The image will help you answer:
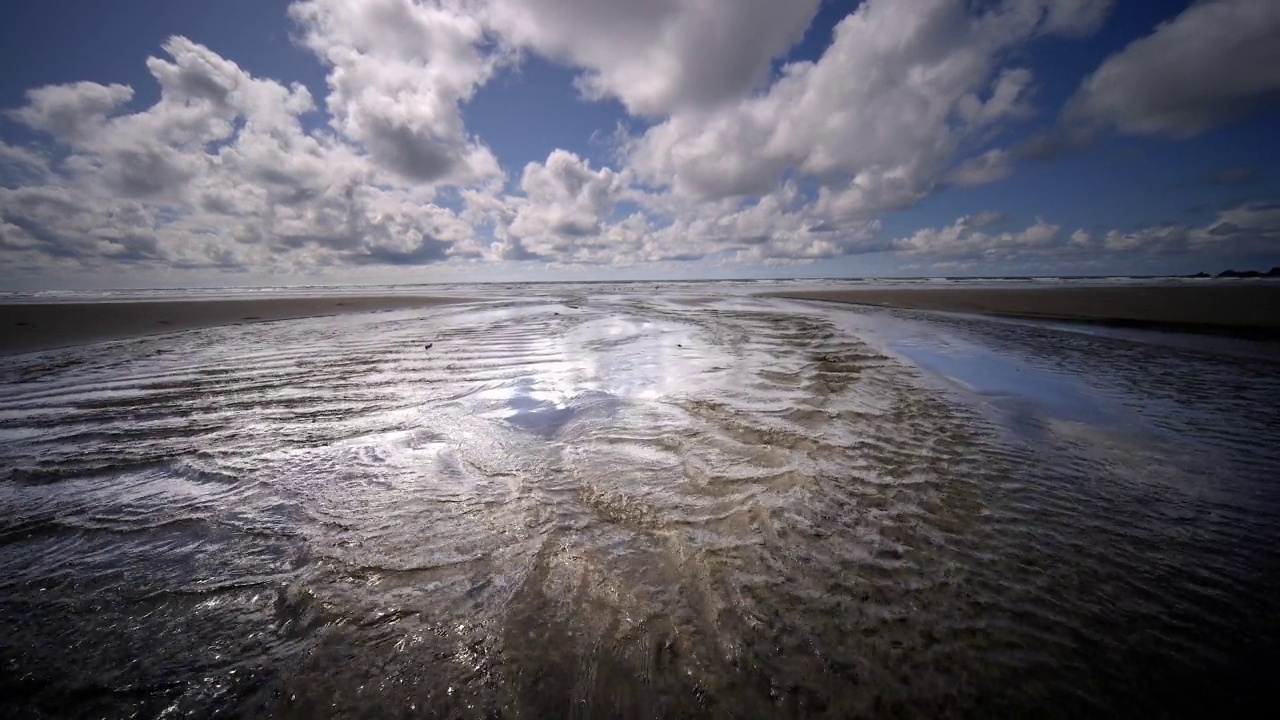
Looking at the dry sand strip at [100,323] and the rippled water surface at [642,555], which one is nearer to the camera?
the rippled water surface at [642,555]

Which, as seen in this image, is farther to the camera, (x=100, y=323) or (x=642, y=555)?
(x=100, y=323)

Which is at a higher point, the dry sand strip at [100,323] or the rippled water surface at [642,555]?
the dry sand strip at [100,323]

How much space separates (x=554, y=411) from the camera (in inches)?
209

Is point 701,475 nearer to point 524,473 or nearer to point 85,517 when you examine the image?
point 524,473

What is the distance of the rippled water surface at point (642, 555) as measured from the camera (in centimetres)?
177

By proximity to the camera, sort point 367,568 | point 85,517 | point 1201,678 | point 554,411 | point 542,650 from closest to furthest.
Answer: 1. point 1201,678
2. point 542,650
3. point 367,568
4. point 85,517
5. point 554,411

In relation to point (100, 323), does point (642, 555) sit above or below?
below

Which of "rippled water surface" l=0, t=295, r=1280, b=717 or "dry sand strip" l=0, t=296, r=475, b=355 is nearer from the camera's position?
"rippled water surface" l=0, t=295, r=1280, b=717

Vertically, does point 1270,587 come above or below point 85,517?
below

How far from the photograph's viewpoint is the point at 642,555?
2570mm

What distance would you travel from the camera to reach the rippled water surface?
69.9 inches

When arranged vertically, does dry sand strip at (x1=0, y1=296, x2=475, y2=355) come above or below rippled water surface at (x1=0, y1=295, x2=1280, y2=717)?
above

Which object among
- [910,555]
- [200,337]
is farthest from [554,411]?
[200,337]

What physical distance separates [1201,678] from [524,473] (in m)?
3.78
